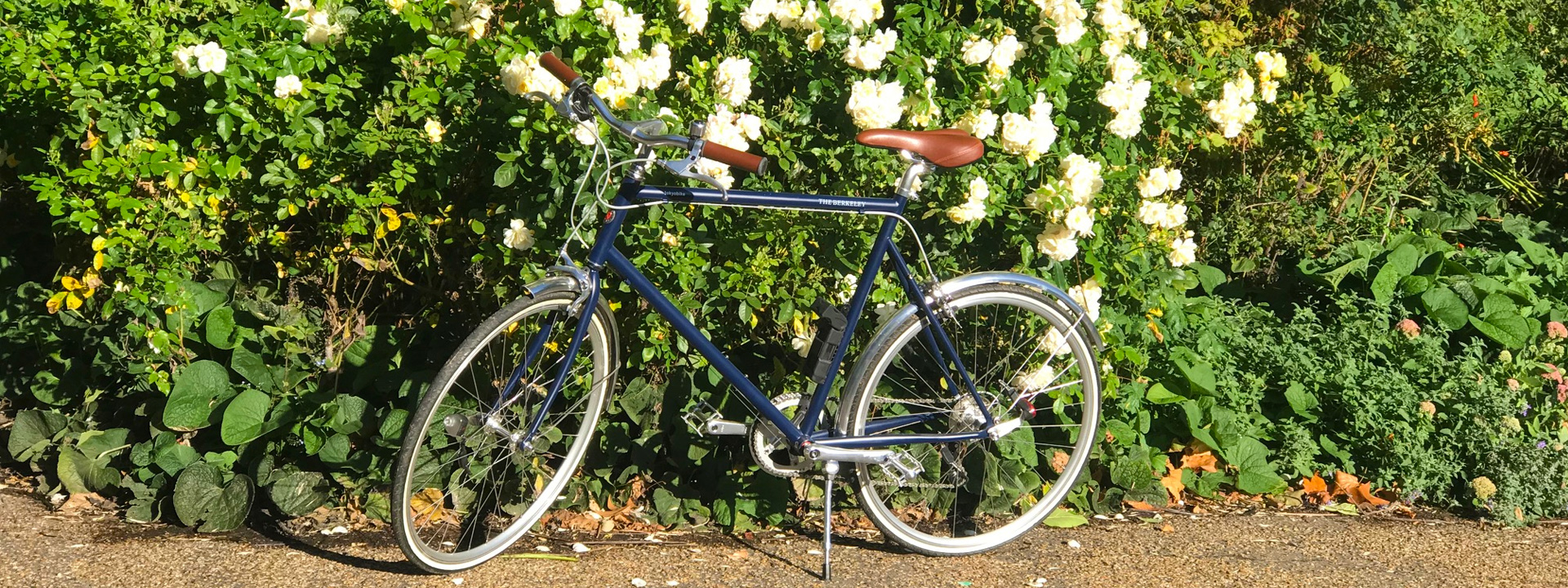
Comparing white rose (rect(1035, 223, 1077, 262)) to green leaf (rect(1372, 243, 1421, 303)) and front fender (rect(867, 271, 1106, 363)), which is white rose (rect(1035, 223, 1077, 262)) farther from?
green leaf (rect(1372, 243, 1421, 303))

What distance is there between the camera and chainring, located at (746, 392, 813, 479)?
346 centimetres

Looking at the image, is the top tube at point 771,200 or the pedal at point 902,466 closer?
the top tube at point 771,200

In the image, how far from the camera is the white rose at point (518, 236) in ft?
11.4

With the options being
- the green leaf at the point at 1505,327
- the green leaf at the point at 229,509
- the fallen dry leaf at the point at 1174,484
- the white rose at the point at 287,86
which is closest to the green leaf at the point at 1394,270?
the green leaf at the point at 1505,327

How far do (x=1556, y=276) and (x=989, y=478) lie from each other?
268 cm

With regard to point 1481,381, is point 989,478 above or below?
below

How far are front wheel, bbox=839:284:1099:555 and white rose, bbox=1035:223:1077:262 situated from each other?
0.47 ft

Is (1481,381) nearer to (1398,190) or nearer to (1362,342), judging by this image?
(1362,342)

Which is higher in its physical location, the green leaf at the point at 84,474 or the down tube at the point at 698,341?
the down tube at the point at 698,341

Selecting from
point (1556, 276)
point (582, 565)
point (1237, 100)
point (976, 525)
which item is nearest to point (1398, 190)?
point (1556, 276)

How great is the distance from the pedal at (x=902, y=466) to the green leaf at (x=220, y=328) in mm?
1869

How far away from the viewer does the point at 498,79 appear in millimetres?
3525

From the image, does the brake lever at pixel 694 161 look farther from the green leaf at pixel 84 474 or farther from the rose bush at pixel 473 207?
the green leaf at pixel 84 474

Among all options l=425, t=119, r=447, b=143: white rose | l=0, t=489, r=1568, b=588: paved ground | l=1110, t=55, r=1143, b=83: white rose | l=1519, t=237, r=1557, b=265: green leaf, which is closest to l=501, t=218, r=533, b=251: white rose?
l=425, t=119, r=447, b=143: white rose
